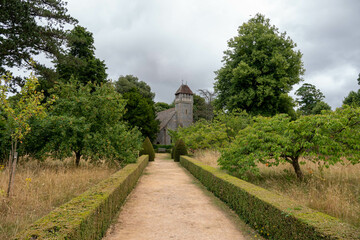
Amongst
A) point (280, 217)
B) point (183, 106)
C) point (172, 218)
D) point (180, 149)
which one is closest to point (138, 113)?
point (180, 149)

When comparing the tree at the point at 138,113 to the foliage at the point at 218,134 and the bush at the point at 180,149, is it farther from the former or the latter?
the foliage at the point at 218,134

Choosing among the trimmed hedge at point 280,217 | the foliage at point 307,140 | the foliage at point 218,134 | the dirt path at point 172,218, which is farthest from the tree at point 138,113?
the trimmed hedge at point 280,217

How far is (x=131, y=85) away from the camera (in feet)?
125

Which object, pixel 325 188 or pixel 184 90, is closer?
pixel 325 188

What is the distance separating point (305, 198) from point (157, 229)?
3.55m

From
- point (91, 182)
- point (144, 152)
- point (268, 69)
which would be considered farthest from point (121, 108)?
point (268, 69)

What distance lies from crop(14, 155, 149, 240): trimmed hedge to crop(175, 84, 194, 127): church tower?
36585 mm

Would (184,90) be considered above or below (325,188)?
above

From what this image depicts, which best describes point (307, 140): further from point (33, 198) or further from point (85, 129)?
point (85, 129)

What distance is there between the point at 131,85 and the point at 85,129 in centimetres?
3015

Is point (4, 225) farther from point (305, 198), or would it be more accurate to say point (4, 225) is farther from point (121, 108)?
point (121, 108)

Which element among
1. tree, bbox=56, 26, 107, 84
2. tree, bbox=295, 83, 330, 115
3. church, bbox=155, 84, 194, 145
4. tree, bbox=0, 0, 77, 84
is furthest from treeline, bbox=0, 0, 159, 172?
tree, bbox=295, 83, 330, 115

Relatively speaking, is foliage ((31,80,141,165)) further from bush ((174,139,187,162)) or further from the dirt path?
bush ((174,139,187,162))

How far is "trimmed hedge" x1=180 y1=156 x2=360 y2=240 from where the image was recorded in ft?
9.09
